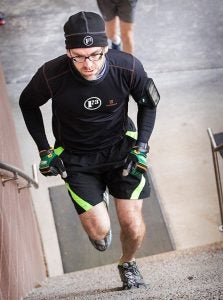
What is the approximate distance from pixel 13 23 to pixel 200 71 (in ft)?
8.13

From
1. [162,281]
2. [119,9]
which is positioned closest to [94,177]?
[162,281]

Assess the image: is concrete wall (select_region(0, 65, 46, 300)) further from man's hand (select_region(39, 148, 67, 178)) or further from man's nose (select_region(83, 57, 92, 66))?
man's nose (select_region(83, 57, 92, 66))

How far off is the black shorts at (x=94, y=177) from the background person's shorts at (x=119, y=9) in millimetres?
2625

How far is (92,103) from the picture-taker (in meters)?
3.02

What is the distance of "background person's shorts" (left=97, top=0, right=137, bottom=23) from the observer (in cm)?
554

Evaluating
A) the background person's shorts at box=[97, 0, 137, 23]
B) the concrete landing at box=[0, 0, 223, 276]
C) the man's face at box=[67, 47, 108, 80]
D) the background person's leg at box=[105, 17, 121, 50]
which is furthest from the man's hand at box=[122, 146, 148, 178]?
the background person's leg at box=[105, 17, 121, 50]

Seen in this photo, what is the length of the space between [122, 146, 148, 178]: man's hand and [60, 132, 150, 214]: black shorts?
0.07 metres

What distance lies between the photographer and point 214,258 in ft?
11.9

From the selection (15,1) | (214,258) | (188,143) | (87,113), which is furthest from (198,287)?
(15,1)

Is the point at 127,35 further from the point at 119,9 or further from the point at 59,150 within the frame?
the point at 59,150

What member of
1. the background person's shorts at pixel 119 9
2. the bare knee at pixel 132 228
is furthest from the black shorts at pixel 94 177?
the background person's shorts at pixel 119 9

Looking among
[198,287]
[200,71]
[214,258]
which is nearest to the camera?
[198,287]

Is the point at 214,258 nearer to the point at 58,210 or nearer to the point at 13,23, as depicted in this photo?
the point at 58,210

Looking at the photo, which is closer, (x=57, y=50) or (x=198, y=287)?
(x=198, y=287)
